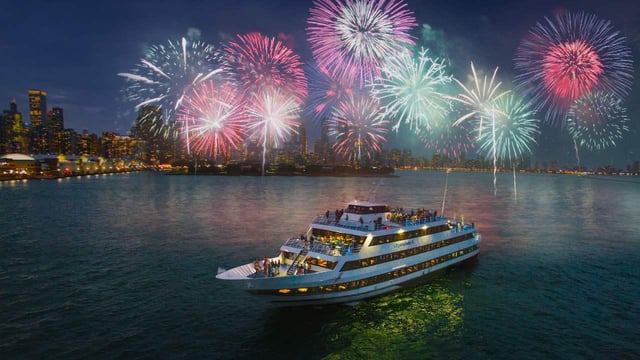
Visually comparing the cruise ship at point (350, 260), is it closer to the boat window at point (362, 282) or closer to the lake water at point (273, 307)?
the boat window at point (362, 282)

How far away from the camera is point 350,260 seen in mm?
28422

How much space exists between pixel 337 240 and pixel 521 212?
73410mm

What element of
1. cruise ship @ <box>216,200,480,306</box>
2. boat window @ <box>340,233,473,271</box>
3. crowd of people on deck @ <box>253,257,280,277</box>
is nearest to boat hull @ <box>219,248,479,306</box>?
cruise ship @ <box>216,200,480,306</box>

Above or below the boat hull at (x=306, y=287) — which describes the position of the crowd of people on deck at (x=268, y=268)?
above

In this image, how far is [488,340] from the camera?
2522 centimetres

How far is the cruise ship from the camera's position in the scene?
26.8 meters

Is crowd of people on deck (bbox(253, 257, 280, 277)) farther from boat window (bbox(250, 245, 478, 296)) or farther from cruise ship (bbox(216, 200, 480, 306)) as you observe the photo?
boat window (bbox(250, 245, 478, 296))

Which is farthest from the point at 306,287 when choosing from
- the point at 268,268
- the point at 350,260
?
the point at 350,260

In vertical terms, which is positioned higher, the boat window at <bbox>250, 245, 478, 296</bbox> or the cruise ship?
the cruise ship

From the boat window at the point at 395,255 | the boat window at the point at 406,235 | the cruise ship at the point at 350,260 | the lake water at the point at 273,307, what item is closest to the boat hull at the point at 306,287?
the cruise ship at the point at 350,260

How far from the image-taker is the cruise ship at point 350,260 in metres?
26.8

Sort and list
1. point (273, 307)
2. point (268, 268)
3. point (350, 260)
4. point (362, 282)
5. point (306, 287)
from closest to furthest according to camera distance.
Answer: point (306, 287), point (268, 268), point (350, 260), point (273, 307), point (362, 282)

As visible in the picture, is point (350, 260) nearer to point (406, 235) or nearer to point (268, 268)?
point (268, 268)

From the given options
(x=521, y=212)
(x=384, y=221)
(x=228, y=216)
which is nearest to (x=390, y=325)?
(x=384, y=221)
